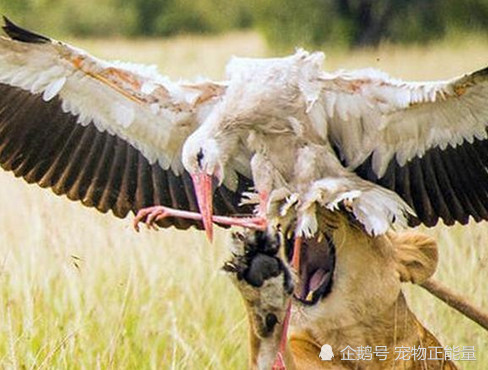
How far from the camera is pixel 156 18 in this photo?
1080 inches

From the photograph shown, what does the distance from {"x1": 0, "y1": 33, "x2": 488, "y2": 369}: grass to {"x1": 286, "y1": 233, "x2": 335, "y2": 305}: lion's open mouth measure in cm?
59

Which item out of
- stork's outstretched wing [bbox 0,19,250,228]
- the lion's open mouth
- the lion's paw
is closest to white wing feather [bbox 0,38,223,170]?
stork's outstretched wing [bbox 0,19,250,228]

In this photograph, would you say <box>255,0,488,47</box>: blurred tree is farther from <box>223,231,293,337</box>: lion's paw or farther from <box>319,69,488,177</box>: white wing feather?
<box>223,231,293,337</box>: lion's paw

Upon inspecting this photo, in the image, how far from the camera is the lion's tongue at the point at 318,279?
6430 mm

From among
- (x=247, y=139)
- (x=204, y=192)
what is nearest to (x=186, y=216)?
(x=204, y=192)

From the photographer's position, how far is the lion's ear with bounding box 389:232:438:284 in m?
6.49

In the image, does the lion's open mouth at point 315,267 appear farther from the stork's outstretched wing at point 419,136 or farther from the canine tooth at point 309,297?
the stork's outstretched wing at point 419,136

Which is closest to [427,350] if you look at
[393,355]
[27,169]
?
[393,355]

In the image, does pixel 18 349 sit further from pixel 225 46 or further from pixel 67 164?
pixel 225 46

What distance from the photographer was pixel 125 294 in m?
7.02

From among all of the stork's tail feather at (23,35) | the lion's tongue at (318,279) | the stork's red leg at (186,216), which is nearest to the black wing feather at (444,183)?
the lion's tongue at (318,279)

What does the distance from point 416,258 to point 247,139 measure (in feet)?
2.56

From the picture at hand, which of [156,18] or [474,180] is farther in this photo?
[156,18]

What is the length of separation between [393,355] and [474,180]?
780 millimetres
